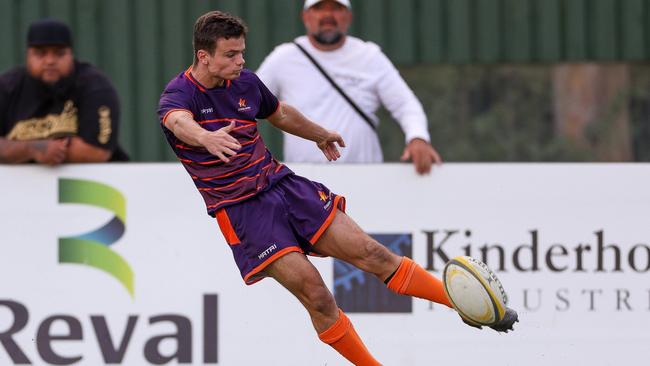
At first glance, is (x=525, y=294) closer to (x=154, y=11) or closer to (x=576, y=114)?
(x=154, y=11)

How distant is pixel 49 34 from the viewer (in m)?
8.58

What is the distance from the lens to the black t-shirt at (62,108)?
8.59 metres

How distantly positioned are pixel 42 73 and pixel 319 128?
2178 mm

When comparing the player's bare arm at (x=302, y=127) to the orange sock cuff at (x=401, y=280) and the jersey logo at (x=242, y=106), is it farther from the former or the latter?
the orange sock cuff at (x=401, y=280)

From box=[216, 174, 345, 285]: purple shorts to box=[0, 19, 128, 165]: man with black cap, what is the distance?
1.82 meters

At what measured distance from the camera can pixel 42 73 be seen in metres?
8.59

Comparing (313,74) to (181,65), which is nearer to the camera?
(313,74)

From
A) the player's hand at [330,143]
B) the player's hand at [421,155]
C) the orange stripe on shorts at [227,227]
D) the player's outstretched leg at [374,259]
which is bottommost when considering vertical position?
Answer: the player's outstretched leg at [374,259]

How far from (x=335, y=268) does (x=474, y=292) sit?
173cm

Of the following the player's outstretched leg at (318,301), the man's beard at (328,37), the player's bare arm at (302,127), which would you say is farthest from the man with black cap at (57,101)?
the player's outstretched leg at (318,301)

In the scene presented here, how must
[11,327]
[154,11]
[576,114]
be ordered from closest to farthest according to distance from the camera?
[11,327] < [154,11] < [576,114]

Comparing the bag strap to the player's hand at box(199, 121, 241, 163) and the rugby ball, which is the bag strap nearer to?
the rugby ball

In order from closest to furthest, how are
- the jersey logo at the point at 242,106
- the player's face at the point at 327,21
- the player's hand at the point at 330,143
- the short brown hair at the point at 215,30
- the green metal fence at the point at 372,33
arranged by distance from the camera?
the short brown hair at the point at 215,30, the jersey logo at the point at 242,106, the player's hand at the point at 330,143, the player's face at the point at 327,21, the green metal fence at the point at 372,33

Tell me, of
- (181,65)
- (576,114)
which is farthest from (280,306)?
(576,114)
